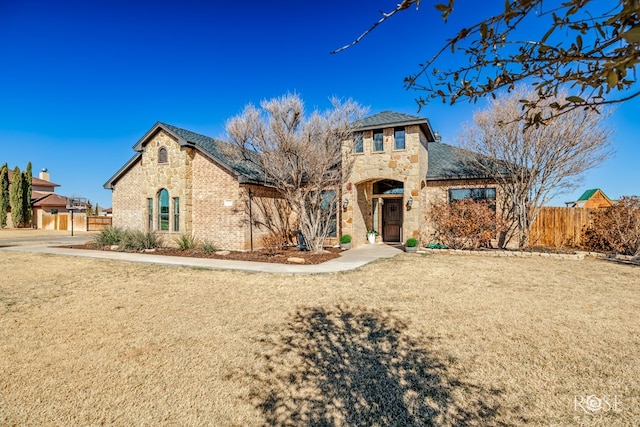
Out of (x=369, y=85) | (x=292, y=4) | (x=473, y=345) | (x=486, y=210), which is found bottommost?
(x=473, y=345)

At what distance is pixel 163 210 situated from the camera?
1554 cm

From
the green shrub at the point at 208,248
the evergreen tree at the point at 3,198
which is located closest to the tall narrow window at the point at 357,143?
the green shrub at the point at 208,248

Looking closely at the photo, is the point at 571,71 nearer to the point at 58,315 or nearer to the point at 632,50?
the point at 632,50

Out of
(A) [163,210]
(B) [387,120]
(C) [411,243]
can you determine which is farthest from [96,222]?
(C) [411,243]

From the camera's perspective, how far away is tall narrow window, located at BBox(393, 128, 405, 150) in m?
14.1

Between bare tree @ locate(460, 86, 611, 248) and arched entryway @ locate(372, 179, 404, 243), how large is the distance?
4513 mm

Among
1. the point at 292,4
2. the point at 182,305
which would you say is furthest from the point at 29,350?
the point at 292,4

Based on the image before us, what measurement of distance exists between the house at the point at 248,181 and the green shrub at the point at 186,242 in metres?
0.38

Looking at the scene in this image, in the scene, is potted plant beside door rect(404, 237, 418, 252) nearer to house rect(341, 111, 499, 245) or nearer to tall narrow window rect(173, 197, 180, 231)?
house rect(341, 111, 499, 245)

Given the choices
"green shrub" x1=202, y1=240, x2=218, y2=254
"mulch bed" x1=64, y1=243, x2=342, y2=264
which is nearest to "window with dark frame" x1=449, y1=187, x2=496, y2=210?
"mulch bed" x1=64, y1=243, x2=342, y2=264

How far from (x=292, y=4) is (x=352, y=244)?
9703 mm

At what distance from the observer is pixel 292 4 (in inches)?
431

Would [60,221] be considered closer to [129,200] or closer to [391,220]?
[129,200]

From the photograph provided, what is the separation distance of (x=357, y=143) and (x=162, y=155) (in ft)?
30.8
